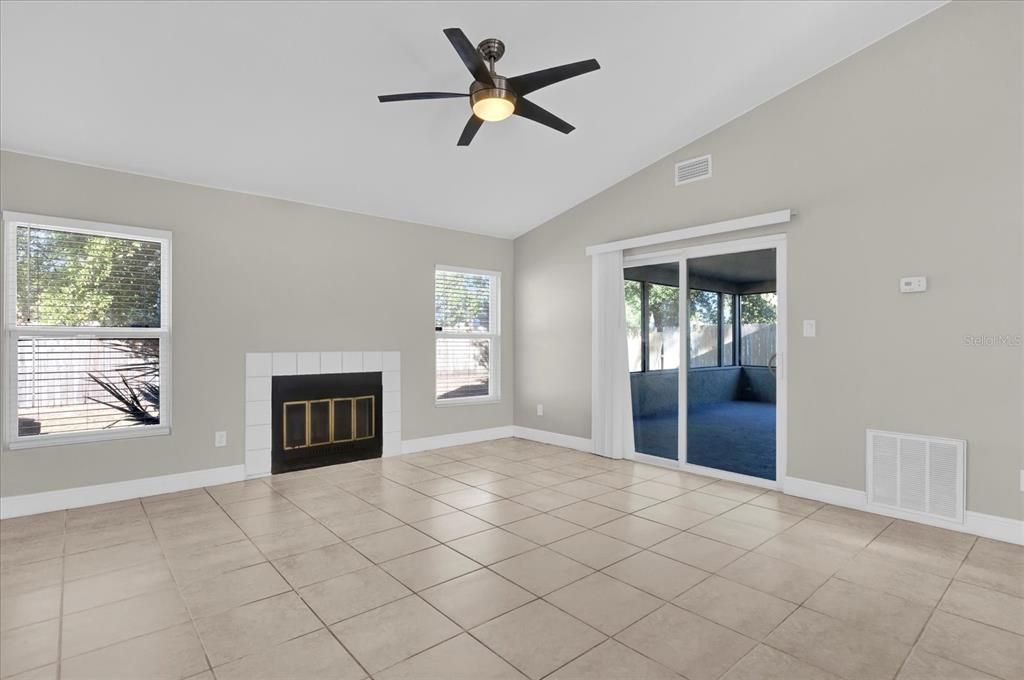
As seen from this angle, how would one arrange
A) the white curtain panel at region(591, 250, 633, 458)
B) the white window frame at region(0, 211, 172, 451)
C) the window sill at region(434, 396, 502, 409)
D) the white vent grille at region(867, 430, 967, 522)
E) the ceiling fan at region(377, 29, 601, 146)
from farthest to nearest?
the window sill at region(434, 396, 502, 409), the white curtain panel at region(591, 250, 633, 458), the white window frame at region(0, 211, 172, 451), the white vent grille at region(867, 430, 967, 522), the ceiling fan at region(377, 29, 601, 146)

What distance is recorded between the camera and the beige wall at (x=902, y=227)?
10.2 feet

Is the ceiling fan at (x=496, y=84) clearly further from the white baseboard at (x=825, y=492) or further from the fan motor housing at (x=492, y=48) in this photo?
the white baseboard at (x=825, y=492)

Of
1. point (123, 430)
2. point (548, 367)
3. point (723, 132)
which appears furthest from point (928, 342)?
point (123, 430)

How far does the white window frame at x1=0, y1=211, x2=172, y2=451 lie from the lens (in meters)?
3.52

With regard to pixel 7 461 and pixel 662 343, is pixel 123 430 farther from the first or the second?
pixel 662 343

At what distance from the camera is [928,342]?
133 inches

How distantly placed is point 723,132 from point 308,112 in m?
3.41

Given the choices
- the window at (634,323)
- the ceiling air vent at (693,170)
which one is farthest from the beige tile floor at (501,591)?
the ceiling air vent at (693,170)

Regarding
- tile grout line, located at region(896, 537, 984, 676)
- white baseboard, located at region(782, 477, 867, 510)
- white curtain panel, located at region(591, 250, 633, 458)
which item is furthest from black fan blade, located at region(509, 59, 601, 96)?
white baseboard, located at region(782, 477, 867, 510)

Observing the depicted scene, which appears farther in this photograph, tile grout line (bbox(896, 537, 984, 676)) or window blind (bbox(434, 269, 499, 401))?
window blind (bbox(434, 269, 499, 401))

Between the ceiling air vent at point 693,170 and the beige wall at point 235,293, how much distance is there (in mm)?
2564

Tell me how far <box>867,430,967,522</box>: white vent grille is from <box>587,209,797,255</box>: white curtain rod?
1756mm

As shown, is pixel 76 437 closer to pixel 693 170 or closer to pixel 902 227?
pixel 693 170

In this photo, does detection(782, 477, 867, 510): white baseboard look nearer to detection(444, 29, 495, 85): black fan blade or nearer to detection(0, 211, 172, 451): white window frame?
detection(444, 29, 495, 85): black fan blade
